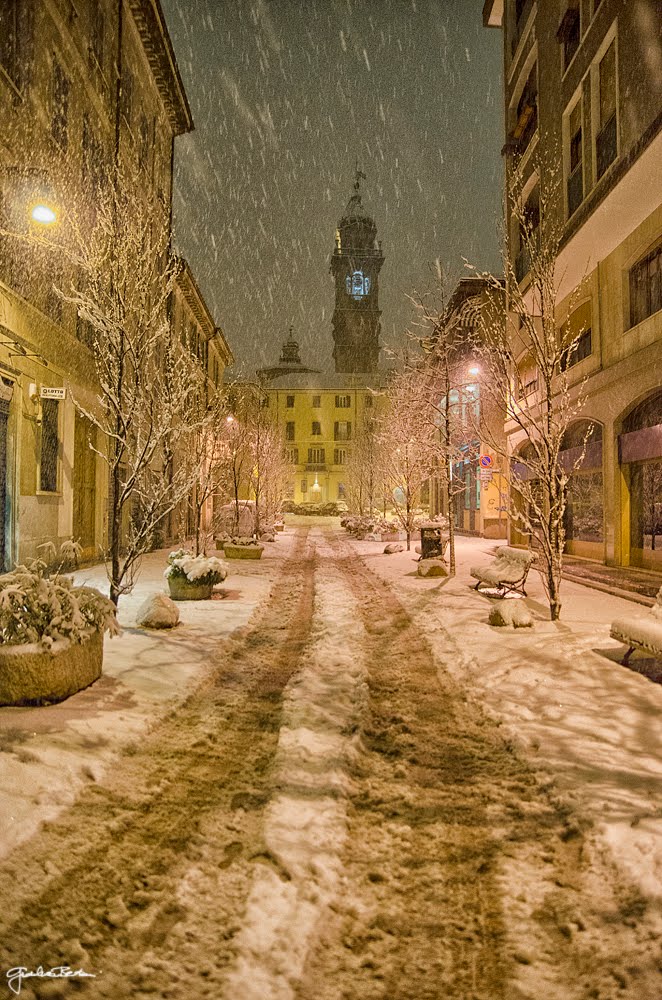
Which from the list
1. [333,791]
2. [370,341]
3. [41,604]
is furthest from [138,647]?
[370,341]

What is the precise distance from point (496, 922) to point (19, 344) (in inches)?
534

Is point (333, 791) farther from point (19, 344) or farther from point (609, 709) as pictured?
point (19, 344)

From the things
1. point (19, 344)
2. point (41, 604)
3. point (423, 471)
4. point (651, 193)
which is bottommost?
point (41, 604)

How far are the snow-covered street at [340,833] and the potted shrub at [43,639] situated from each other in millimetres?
254

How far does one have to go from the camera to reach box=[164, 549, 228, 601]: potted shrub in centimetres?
1068

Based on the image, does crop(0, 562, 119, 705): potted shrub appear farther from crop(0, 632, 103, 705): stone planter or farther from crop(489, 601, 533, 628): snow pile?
crop(489, 601, 533, 628): snow pile

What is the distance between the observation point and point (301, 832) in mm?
3191

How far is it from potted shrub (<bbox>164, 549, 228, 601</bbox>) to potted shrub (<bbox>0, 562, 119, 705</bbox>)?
504 cm

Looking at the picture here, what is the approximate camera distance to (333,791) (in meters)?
3.66

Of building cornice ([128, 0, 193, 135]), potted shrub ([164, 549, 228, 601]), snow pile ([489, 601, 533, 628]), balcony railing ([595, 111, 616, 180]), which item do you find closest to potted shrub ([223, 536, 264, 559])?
potted shrub ([164, 549, 228, 601])

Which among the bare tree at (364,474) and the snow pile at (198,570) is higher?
the bare tree at (364,474)

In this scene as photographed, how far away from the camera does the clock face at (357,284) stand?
3770 inches

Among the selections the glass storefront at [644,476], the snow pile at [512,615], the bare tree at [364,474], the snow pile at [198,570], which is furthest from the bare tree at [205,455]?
the bare tree at [364,474]

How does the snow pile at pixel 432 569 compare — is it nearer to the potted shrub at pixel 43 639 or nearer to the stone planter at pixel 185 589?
the stone planter at pixel 185 589
